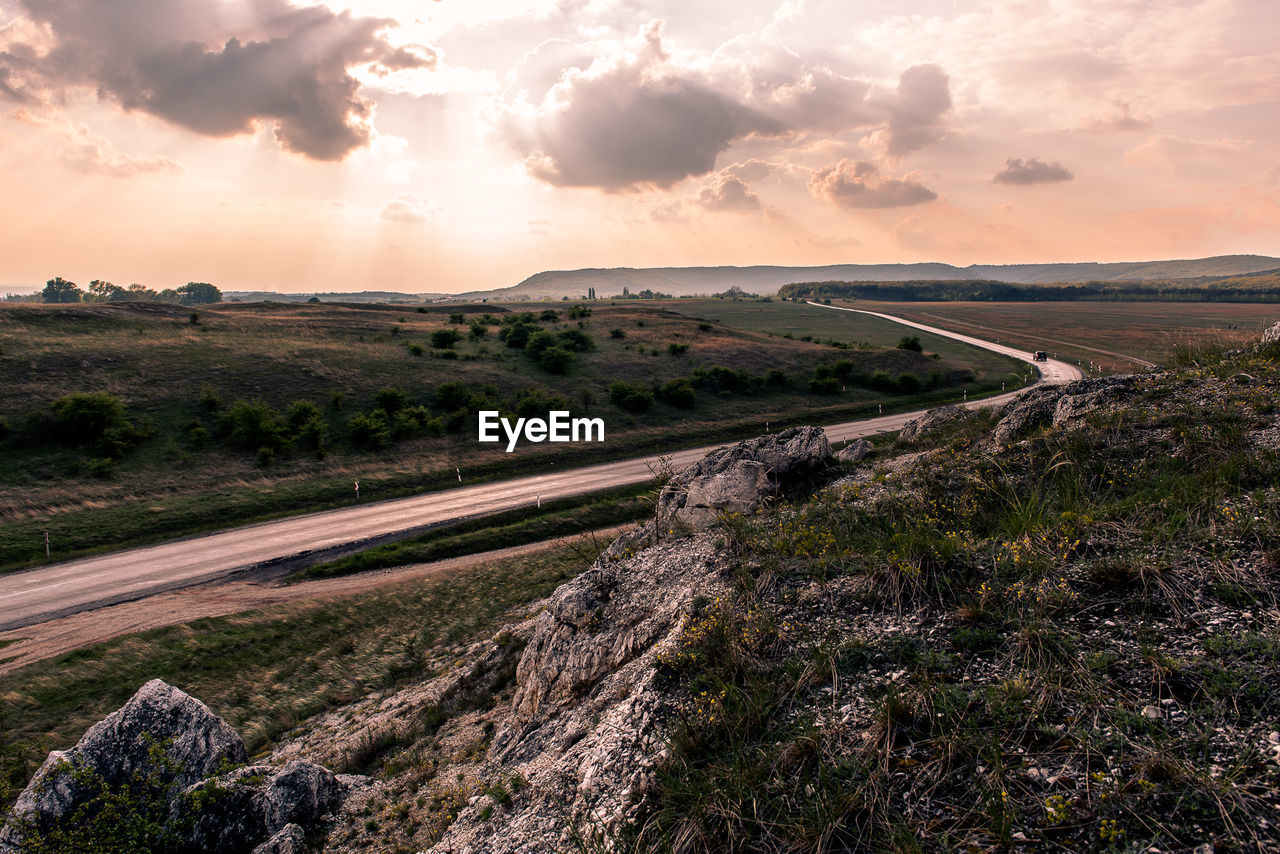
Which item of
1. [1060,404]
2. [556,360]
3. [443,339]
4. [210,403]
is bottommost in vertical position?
[210,403]

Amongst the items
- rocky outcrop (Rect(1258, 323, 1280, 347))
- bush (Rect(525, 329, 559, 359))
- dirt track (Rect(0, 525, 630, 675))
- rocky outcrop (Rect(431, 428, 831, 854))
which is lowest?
dirt track (Rect(0, 525, 630, 675))

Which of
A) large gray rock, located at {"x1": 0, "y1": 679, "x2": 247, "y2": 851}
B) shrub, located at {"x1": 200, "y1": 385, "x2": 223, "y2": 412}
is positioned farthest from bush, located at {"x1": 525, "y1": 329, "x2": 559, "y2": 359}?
large gray rock, located at {"x1": 0, "y1": 679, "x2": 247, "y2": 851}

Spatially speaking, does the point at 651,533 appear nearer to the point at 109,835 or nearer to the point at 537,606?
the point at 537,606

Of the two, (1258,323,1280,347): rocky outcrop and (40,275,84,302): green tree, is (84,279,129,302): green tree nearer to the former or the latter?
(40,275,84,302): green tree

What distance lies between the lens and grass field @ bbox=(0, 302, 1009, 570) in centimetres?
3003

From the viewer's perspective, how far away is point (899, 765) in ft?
15.9

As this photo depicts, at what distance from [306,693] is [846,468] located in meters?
15.2

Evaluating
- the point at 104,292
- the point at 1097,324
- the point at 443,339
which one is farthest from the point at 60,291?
the point at 1097,324

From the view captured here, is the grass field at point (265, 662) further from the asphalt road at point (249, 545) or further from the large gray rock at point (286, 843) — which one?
the asphalt road at point (249, 545)

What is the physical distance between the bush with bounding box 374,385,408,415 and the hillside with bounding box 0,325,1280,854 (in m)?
36.0

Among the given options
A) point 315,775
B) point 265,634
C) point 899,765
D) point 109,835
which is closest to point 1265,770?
point 899,765

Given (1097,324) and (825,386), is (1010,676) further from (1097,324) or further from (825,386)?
(1097,324)

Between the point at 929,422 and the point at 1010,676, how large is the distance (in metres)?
15.1

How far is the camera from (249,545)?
84.8 ft
